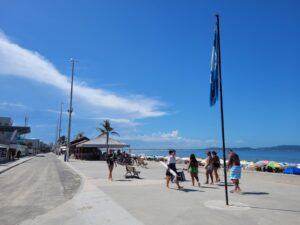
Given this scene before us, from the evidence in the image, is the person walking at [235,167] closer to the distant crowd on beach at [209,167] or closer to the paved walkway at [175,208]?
the distant crowd on beach at [209,167]

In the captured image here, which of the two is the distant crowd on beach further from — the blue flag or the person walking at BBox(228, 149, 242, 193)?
the blue flag

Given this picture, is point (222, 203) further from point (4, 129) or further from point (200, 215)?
point (4, 129)

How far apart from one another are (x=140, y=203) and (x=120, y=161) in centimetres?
2693

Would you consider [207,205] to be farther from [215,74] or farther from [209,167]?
[209,167]

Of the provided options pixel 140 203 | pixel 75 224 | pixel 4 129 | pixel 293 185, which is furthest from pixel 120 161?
pixel 4 129

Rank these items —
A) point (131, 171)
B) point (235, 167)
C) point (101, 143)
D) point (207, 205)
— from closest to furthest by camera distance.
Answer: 1. point (207, 205)
2. point (235, 167)
3. point (131, 171)
4. point (101, 143)

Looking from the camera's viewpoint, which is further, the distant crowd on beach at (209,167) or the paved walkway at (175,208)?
the distant crowd on beach at (209,167)

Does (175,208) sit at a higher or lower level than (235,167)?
lower

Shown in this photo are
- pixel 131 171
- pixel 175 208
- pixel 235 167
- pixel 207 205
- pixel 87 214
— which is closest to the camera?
pixel 87 214

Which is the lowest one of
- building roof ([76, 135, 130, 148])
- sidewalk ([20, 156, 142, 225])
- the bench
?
sidewalk ([20, 156, 142, 225])

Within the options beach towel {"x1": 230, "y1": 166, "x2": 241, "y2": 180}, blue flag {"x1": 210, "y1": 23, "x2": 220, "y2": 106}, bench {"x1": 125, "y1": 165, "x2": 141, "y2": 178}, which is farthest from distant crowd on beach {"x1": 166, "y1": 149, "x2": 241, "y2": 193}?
bench {"x1": 125, "y1": 165, "x2": 141, "y2": 178}

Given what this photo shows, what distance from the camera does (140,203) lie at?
9.98m

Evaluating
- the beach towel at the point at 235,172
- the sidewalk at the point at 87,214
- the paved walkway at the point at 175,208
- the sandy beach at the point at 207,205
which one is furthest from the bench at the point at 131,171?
the beach towel at the point at 235,172

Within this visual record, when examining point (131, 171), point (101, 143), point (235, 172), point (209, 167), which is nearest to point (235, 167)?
point (235, 172)
